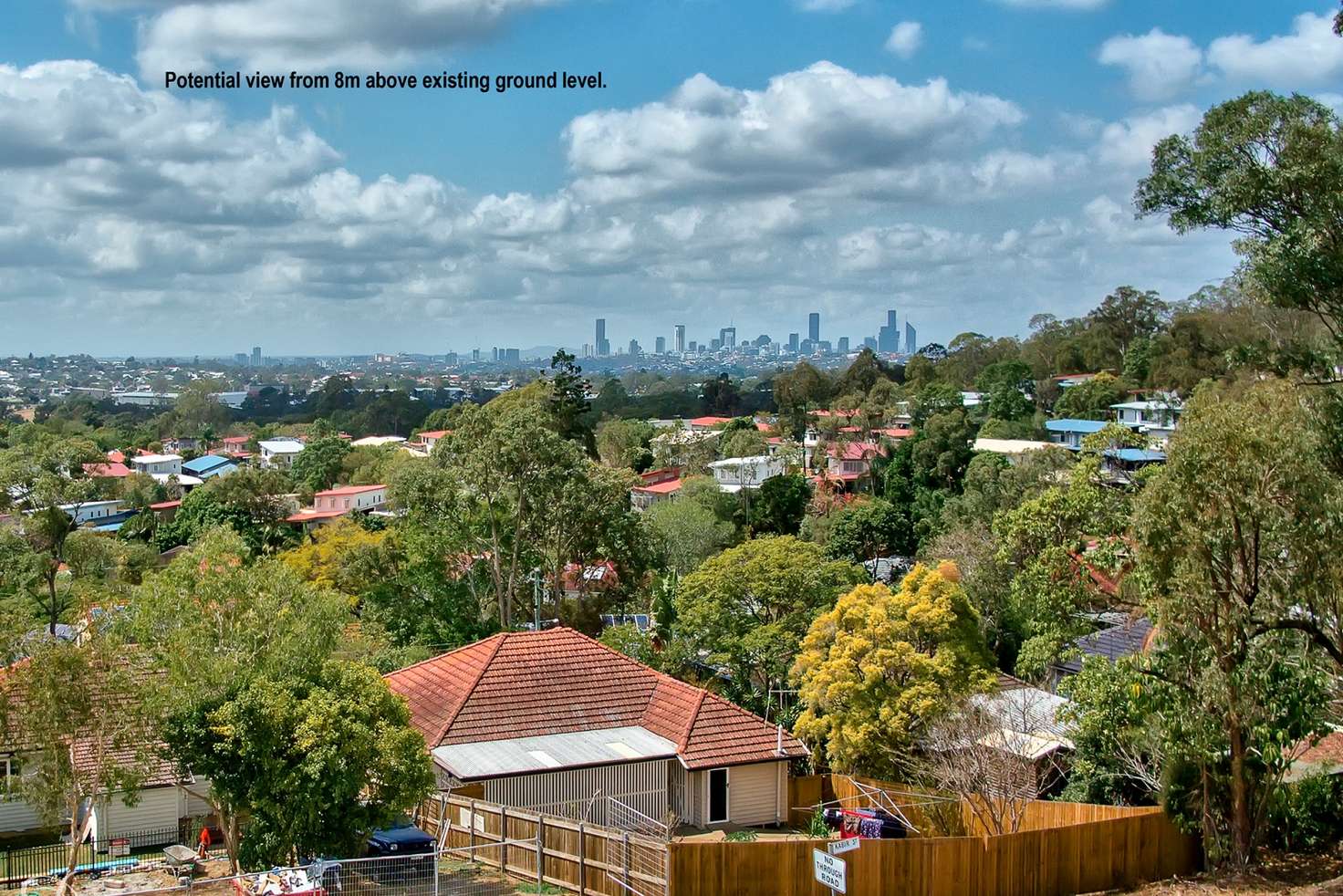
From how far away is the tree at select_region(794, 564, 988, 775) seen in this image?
2414 centimetres

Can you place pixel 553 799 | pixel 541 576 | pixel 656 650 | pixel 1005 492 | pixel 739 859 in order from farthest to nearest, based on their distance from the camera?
pixel 1005 492 → pixel 541 576 → pixel 656 650 → pixel 553 799 → pixel 739 859

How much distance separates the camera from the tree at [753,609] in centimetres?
3064

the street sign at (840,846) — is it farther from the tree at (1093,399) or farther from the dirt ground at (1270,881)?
the tree at (1093,399)

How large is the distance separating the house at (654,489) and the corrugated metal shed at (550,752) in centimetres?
4301

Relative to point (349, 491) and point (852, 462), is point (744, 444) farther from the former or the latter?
point (349, 491)

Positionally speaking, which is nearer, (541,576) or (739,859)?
(739,859)

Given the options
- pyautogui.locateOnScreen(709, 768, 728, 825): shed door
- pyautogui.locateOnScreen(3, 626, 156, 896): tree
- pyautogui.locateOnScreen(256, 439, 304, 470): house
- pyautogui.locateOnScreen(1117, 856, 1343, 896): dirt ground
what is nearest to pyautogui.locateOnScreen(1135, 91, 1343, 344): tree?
pyautogui.locateOnScreen(1117, 856, 1343, 896): dirt ground

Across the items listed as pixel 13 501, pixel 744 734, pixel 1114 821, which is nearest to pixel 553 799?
pixel 744 734

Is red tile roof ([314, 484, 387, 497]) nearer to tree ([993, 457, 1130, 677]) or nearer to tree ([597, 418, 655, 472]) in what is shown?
tree ([597, 418, 655, 472])

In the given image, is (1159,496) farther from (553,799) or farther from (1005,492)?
(1005,492)

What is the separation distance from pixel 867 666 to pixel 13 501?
167 ft

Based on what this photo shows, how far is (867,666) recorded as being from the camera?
2445 cm

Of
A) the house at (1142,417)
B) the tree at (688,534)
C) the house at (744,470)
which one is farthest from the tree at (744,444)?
the tree at (688,534)

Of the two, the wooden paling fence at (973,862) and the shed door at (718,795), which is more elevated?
the wooden paling fence at (973,862)
